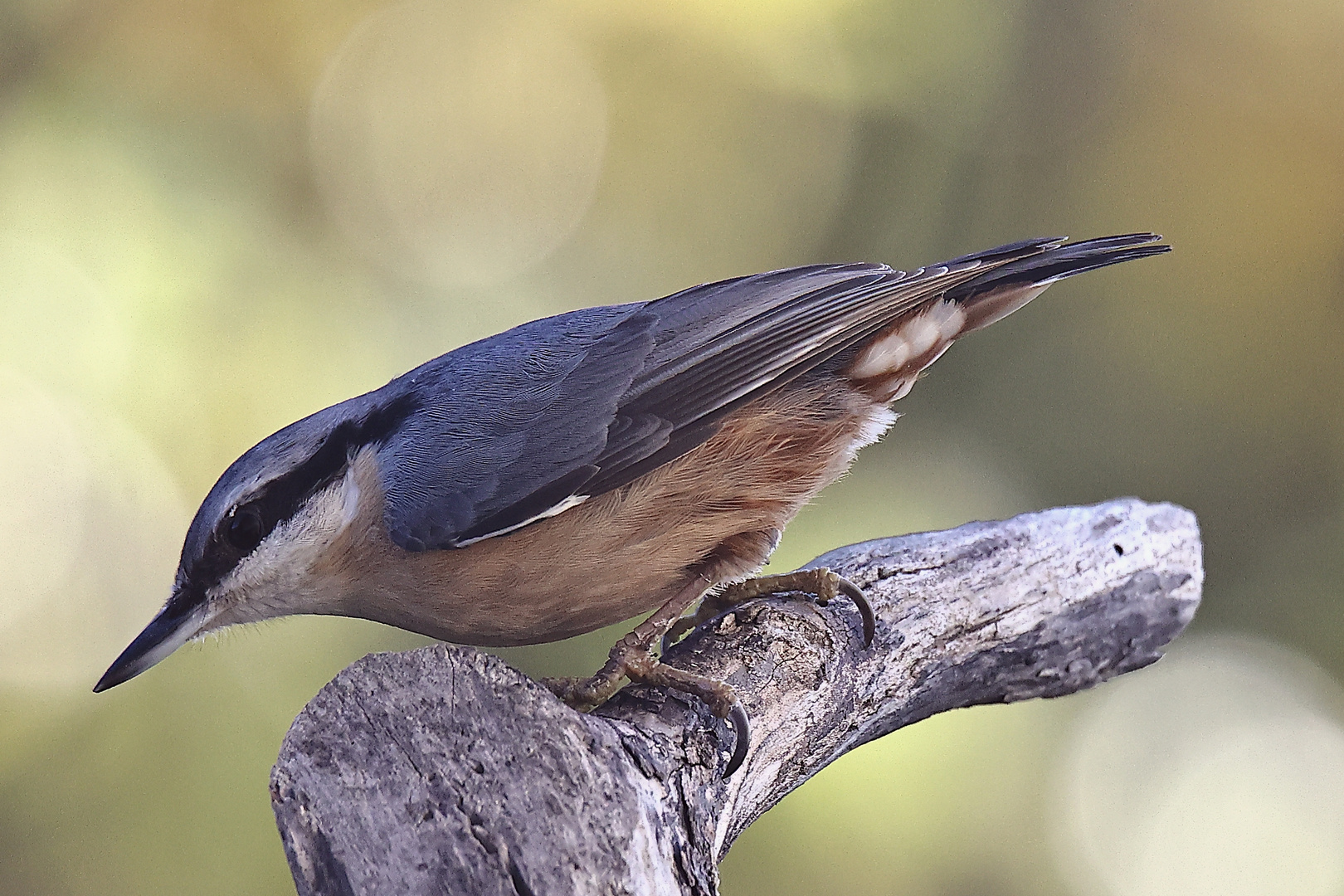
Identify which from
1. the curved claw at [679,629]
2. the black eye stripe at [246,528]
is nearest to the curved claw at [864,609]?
the curved claw at [679,629]

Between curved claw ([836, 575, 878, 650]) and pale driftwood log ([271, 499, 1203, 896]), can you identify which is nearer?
pale driftwood log ([271, 499, 1203, 896])

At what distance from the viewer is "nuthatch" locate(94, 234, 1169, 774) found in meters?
1.89

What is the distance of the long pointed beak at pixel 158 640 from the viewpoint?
6.36 ft

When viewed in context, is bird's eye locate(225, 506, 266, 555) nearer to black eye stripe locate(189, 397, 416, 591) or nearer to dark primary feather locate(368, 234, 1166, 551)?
black eye stripe locate(189, 397, 416, 591)

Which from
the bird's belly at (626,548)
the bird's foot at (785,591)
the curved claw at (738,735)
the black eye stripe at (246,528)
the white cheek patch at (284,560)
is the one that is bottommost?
the curved claw at (738,735)

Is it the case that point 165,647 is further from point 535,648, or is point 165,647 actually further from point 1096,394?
point 1096,394

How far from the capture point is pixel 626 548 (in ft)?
6.33

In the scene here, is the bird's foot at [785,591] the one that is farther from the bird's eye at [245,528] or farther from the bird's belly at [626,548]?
the bird's eye at [245,528]

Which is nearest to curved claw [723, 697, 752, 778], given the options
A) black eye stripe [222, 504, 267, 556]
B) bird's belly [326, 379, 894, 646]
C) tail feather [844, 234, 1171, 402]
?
bird's belly [326, 379, 894, 646]

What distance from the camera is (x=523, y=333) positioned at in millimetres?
2199

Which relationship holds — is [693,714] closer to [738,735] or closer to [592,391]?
[738,735]

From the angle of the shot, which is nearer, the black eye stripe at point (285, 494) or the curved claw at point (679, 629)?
the black eye stripe at point (285, 494)

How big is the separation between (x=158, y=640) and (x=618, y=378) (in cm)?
93

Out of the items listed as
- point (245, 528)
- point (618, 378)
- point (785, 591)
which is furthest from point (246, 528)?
point (785, 591)
